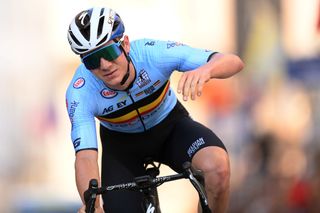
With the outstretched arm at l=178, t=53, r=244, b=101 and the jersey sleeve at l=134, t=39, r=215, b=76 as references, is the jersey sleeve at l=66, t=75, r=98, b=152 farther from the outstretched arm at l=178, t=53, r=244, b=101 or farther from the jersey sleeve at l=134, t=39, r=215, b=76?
the outstretched arm at l=178, t=53, r=244, b=101

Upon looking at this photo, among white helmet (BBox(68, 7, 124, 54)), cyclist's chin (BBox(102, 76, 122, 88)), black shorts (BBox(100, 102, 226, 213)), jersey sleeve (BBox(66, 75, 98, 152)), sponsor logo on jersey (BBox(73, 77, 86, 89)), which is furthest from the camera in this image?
black shorts (BBox(100, 102, 226, 213))

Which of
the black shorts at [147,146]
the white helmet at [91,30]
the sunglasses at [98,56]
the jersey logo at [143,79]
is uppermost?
the white helmet at [91,30]

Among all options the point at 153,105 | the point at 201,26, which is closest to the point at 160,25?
the point at 201,26

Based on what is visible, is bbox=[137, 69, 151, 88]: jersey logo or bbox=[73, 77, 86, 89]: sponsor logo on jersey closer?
bbox=[73, 77, 86, 89]: sponsor logo on jersey

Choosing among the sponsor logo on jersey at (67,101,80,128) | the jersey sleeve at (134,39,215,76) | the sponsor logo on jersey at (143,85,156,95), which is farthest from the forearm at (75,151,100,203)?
the jersey sleeve at (134,39,215,76)

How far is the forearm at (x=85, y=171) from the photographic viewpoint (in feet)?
23.4

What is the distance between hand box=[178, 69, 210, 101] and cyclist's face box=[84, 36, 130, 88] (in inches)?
30.9

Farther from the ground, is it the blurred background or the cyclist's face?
the cyclist's face

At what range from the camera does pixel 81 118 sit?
7375 mm

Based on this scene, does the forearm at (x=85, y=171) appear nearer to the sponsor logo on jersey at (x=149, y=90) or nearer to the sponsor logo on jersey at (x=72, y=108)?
the sponsor logo on jersey at (x=72, y=108)

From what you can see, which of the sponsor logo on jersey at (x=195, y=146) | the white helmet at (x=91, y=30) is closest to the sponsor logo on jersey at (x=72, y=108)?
the white helmet at (x=91, y=30)

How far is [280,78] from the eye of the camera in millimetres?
23938

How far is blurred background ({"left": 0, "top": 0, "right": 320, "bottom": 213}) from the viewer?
20.3m

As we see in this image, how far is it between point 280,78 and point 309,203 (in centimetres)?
900
